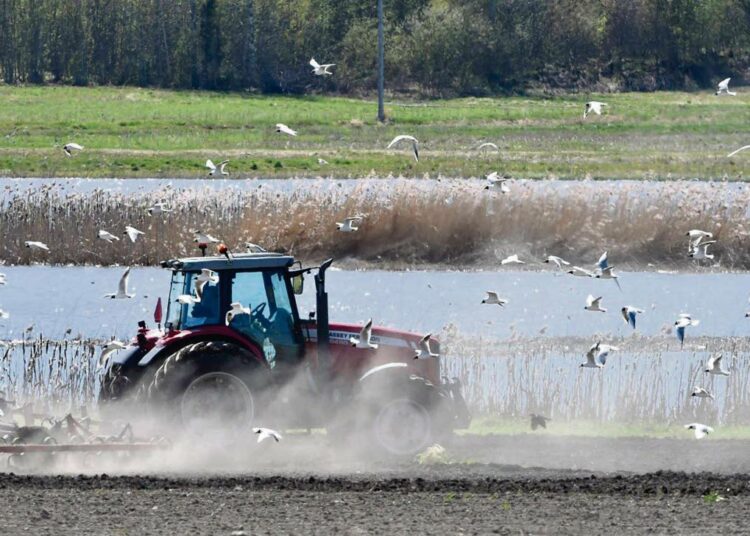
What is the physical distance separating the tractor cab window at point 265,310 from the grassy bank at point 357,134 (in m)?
32.8

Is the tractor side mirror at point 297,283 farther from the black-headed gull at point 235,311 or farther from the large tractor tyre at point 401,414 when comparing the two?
the large tractor tyre at point 401,414

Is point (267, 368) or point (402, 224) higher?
point (267, 368)

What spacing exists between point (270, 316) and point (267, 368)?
0.59m

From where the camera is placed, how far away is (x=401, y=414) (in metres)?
15.0

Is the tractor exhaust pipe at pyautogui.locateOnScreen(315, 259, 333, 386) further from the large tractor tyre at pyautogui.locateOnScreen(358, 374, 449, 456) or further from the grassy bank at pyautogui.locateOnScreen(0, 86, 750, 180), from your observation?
the grassy bank at pyautogui.locateOnScreen(0, 86, 750, 180)

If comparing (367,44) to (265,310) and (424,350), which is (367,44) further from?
(265,310)

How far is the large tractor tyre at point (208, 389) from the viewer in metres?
14.2

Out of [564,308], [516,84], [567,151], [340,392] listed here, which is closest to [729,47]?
[516,84]

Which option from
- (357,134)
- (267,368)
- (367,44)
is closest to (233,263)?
(267,368)

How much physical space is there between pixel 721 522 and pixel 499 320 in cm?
1682

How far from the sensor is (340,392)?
14984mm

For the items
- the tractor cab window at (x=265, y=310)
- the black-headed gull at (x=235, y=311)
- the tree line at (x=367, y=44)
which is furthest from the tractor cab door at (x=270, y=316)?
the tree line at (x=367, y=44)

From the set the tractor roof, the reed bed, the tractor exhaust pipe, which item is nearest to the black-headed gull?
the tractor roof

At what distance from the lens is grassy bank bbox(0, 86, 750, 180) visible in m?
50.7
